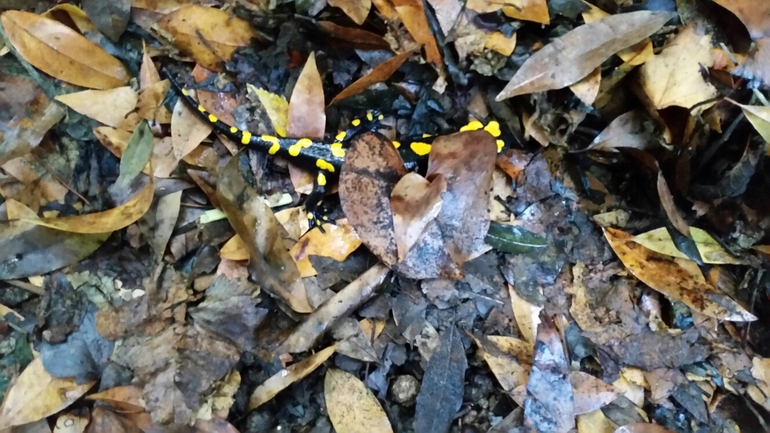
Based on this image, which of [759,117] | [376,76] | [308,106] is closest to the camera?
[759,117]

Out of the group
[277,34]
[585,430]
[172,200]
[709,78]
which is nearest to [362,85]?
[277,34]

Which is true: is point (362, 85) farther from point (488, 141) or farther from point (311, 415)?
point (311, 415)

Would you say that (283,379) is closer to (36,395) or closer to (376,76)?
(36,395)

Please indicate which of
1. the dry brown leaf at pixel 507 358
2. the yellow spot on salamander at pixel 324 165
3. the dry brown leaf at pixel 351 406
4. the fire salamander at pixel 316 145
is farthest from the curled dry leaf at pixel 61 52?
the dry brown leaf at pixel 507 358

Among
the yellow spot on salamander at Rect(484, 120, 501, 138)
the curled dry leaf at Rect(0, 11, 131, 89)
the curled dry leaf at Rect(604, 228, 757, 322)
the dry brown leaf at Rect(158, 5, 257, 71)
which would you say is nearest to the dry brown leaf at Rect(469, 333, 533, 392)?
the curled dry leaf at Rect(604, 228, 757, 322)

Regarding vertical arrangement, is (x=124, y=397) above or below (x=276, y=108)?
below

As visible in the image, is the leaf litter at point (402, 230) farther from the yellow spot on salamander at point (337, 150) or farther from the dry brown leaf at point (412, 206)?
the yellow spot on salamander at point (337, 150)

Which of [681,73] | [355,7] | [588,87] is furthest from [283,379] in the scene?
[681,73]
